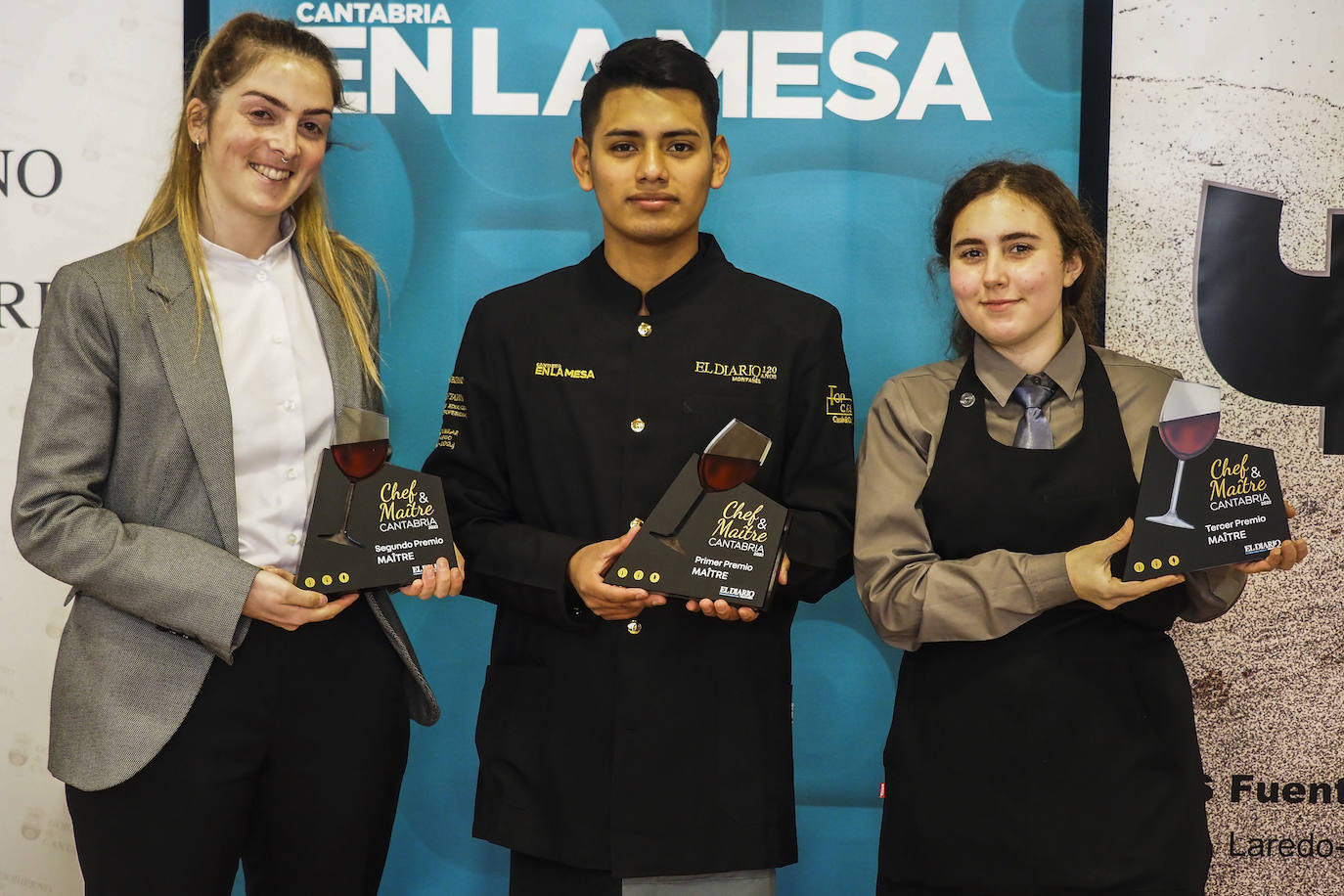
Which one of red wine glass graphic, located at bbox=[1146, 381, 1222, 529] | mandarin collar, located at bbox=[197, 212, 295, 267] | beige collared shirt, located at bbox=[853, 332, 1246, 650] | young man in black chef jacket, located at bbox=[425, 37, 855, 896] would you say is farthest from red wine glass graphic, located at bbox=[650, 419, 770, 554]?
mandarin collar, located at bbox=[197, 212, 295, 267]

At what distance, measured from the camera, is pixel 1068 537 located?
204cm

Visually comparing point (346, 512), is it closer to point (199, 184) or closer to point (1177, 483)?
point (199, 184)

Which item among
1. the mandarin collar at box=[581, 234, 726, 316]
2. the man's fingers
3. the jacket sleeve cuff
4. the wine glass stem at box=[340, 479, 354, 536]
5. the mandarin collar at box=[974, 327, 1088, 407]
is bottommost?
the man's fingers

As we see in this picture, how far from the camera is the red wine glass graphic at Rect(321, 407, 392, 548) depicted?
6.29 feet

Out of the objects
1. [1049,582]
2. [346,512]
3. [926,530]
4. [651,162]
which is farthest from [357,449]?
[1049,582]

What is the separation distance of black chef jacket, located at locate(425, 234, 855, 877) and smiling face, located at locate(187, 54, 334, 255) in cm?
44

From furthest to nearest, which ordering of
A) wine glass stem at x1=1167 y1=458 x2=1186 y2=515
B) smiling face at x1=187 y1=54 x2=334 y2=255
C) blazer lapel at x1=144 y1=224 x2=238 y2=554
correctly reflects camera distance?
1. smiling face at x1=187 y1=54 x2=334 y2=255
2. blazer lapel at x1=144 y1=224 x2=238 y2=554
3. wine glass stem at x1=1167 y1=458 x2=1186 y2=515

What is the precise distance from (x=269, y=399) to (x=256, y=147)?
17.4 inches

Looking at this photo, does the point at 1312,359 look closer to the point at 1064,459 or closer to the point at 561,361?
the point at 1064,459

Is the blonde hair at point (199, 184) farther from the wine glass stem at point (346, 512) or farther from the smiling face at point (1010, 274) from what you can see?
the smiling face at point (1010, 274)

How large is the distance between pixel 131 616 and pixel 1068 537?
157 centimetres

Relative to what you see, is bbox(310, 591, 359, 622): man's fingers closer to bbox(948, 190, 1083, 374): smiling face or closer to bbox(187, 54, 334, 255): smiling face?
bbox(187, 54, 334, 255): smiling face

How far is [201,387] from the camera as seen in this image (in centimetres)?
200

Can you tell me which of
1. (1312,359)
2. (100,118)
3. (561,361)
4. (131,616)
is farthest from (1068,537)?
(100,118)
